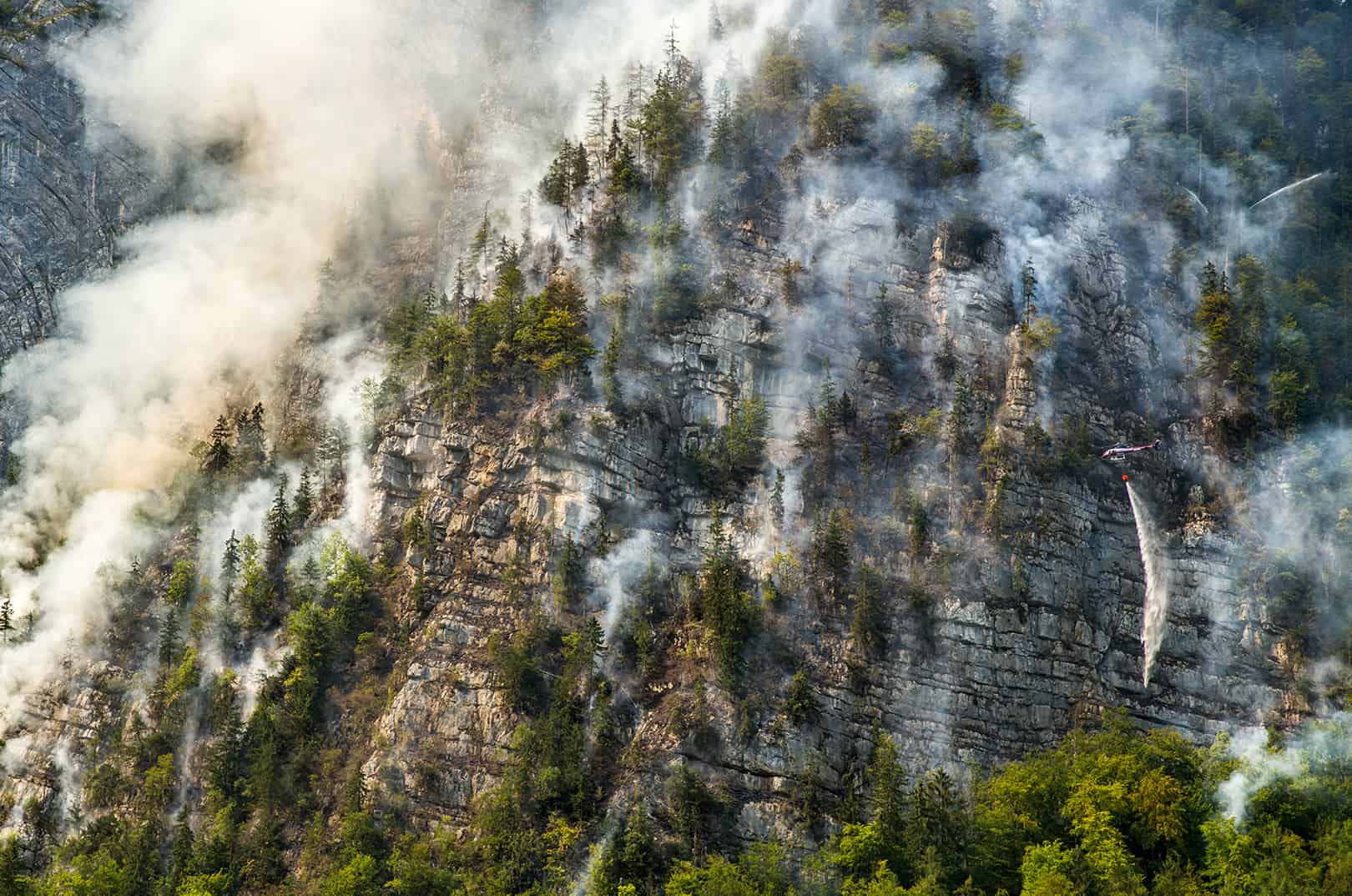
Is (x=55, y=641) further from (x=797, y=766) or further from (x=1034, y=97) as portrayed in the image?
(x=1034, y=97)

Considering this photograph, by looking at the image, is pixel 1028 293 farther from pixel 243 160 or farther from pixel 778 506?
pixel 243 160

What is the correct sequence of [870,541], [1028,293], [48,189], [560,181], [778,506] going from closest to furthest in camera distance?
[870,541]
[778,506]
[1028,293]
[560,181]
[48,189]

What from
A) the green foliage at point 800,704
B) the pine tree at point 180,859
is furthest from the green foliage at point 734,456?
the pine tree at point 180,859

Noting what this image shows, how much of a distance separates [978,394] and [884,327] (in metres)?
5.64

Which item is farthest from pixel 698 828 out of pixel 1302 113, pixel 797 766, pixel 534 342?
pixel 1302 113

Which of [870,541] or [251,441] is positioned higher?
[251,441]

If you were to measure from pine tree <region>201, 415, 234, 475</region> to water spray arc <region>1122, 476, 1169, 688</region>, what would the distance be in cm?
4261

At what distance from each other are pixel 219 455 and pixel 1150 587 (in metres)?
44.1

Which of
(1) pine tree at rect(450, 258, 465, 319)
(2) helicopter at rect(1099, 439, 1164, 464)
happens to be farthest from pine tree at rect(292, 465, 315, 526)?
(2) helicopter at rect(1099, 439, 1164, 464)

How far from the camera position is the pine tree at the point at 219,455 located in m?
78.4

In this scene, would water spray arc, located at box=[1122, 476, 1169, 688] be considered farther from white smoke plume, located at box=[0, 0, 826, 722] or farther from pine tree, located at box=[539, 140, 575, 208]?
white smoke plume, located at box=[0, 0, 826, 722]

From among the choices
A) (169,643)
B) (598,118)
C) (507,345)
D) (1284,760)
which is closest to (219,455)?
(169,643)

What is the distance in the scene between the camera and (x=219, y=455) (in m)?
78.4

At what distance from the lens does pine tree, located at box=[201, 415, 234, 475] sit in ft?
257
